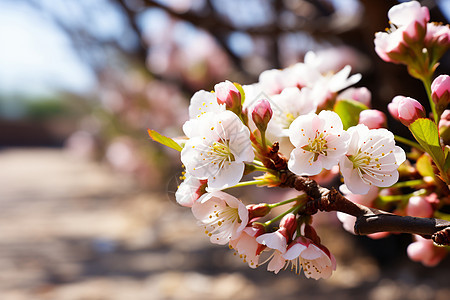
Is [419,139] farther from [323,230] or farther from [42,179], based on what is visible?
[42,179]

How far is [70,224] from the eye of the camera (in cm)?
498

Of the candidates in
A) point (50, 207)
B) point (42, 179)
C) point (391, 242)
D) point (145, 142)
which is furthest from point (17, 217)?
point (391, 242)

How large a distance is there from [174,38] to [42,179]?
6138 mm

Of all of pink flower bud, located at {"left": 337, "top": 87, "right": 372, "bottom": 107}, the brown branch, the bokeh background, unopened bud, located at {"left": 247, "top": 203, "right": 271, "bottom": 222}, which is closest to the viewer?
the brown branch

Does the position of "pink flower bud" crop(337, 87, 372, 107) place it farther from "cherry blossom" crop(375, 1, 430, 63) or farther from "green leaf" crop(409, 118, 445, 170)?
"green leaf" crop(409, 118, 445, 170)

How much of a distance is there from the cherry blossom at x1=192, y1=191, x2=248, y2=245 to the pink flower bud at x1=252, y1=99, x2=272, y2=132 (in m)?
0.11

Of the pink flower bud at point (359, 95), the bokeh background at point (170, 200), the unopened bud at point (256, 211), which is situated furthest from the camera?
the bokeh background at point (170, 200)

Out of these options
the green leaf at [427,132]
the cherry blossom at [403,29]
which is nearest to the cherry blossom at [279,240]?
the green leaf at [427,132]

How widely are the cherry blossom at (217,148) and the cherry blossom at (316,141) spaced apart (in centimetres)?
6

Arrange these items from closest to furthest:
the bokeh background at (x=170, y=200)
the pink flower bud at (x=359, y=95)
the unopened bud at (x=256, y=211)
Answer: the unopened bud at (x=256, y=211) → the pink flower bud at (x=359, y=95) → the bokeh background at (x=170, y=200)

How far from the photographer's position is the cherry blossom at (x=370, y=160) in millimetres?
562

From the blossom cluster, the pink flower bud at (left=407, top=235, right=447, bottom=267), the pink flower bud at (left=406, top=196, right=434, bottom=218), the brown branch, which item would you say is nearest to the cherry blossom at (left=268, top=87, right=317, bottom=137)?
the blossom cluster

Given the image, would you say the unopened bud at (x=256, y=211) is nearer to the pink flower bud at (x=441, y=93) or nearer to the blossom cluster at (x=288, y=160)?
the blossom cluster at (x=288, y=160)

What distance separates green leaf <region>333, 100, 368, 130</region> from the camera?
0.65 metres
